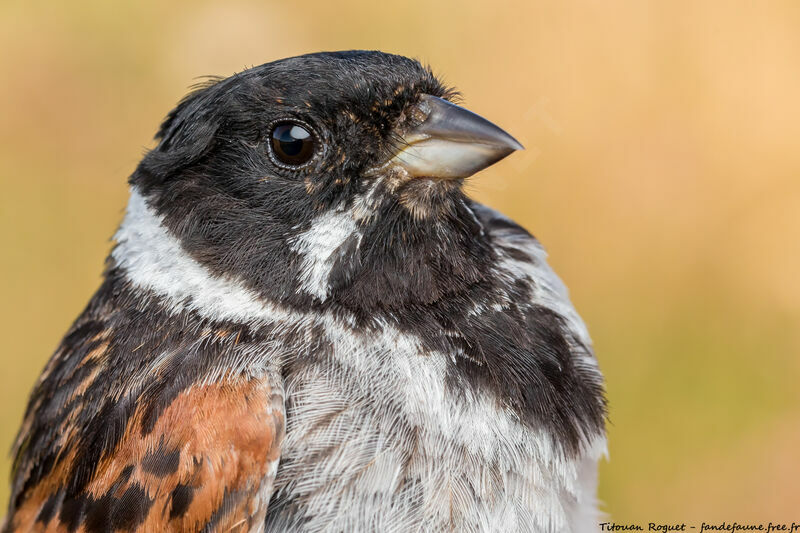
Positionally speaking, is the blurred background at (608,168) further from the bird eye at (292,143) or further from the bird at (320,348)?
the bird eye at (292,143)

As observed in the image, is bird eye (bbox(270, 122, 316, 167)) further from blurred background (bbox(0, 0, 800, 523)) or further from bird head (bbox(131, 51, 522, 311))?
blurred background (bbox(0, 0, 800, 523))

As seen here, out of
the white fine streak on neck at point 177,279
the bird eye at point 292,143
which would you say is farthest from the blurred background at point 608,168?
the bird eye at point 292,143

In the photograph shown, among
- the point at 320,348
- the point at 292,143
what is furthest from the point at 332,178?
the point at 320,348

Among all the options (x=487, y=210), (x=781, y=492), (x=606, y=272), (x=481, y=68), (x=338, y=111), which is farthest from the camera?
(x=481, y=68)

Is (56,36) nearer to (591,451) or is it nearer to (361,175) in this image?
(361,175)

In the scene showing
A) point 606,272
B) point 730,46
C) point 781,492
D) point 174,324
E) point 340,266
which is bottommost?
point 781,492

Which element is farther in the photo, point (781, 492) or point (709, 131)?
point (709, 131)

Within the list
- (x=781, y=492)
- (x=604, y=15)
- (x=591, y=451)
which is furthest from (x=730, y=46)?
(x=591, y=451)

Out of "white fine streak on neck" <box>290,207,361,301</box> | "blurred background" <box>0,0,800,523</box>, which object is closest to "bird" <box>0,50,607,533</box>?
"white fine streak on neck" <box>290,207,361,301</box>

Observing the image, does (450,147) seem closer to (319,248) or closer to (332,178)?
(332,178)
